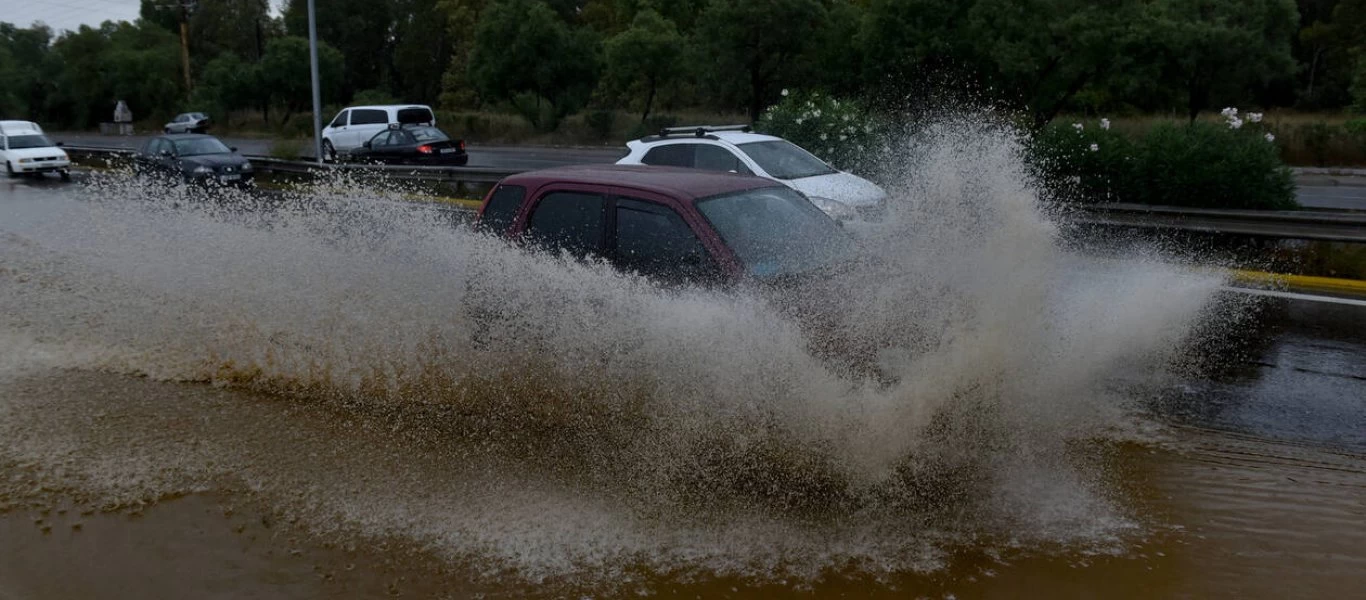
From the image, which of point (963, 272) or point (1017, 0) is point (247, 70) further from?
point (963, 272)

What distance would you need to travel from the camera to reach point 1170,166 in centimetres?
1302

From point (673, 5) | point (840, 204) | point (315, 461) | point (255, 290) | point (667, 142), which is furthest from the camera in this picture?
point (673, 5)

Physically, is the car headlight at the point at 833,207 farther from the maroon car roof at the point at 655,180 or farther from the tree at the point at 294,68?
the tree at the point at 294,68

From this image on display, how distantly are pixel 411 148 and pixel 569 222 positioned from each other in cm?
1903

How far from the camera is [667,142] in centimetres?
1303

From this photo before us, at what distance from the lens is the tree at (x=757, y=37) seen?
3450 cm

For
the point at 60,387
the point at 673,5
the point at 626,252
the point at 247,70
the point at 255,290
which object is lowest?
the point at 60,387

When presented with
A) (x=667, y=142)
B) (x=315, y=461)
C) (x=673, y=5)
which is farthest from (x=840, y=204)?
(x=673, y=5)

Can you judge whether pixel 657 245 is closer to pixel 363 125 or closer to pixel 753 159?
pixel 753 159

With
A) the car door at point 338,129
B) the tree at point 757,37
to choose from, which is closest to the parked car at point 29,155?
the car door at point 338,129

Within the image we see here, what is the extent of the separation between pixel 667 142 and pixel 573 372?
7.58 meters

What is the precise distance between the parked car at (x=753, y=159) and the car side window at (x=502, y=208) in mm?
5006

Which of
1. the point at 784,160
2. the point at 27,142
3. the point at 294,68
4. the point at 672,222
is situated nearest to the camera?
the point at 672,222

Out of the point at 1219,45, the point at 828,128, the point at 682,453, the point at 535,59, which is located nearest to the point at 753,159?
the point at 828,128
